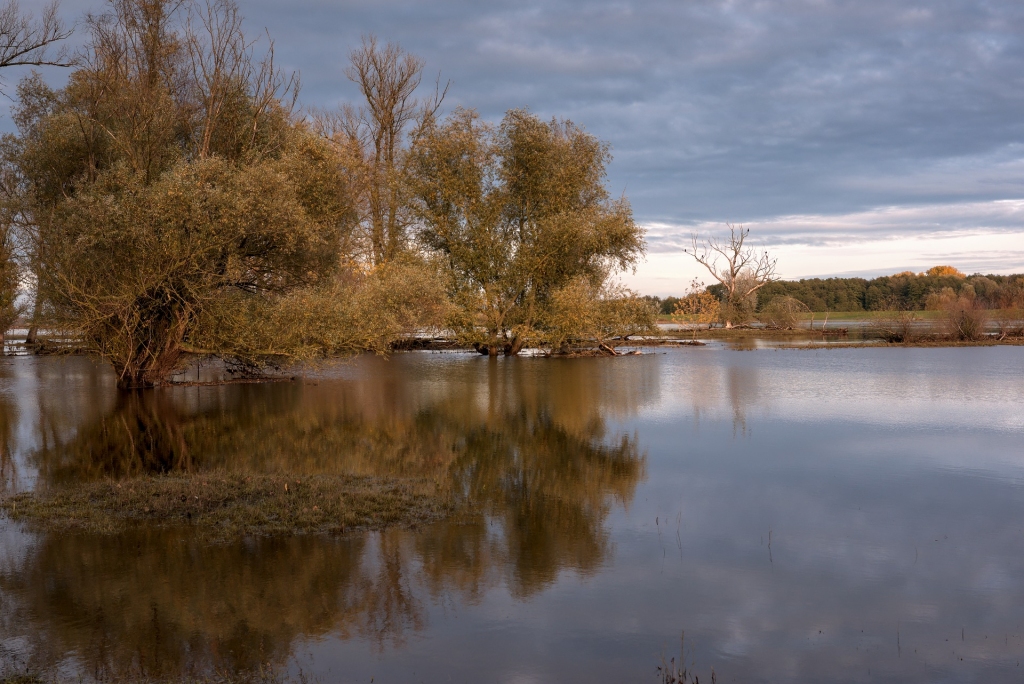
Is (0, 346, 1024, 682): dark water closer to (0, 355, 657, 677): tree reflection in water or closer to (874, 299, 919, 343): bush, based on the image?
(0, 355, 657, 677): tree reflection in water

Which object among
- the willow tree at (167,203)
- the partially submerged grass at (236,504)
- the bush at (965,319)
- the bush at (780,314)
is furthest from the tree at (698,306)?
the partially submerged grass at (236,504)

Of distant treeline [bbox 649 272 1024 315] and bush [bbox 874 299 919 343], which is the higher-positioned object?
distant treeline [bbox 649 272 1024 315]

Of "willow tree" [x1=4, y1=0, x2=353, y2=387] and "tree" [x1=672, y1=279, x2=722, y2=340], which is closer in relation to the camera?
"willow tree" [x1=4, y1=0, x2=353, y2=387]

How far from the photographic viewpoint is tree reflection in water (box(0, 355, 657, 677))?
7.22 meters

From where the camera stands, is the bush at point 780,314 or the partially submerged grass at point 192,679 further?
the bush at point 780,314

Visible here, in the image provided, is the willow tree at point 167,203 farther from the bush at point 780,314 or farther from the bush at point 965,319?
the bush at point 780,314

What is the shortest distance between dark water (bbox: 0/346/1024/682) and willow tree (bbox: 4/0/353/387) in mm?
6289

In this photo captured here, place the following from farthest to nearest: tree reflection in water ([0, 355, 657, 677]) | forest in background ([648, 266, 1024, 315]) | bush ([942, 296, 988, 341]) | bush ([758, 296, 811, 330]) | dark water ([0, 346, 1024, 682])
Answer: forest in background ([648, 266, 1024, 315]) → bush ([758, 296, 811, 330]) → bush ([942, 296, 988, 341]) → tree reflection in water ([0, 355, 657, 677]) → dark water ([0, 346, 1024, 682])

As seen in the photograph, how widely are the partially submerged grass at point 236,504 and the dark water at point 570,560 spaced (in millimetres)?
525

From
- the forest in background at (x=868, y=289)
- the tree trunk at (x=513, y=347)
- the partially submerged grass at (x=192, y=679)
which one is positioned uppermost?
the forest in background at (x=868, y=289)

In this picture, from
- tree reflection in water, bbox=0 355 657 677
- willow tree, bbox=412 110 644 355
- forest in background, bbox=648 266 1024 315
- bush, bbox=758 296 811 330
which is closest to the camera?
tree reflection in water, bbox=0 355 657 677

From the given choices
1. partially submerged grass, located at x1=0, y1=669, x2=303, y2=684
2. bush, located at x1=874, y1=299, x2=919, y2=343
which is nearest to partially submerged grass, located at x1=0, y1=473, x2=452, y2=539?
partially submerged grass, located at x1=0, y1=669, x2=303, y2=684

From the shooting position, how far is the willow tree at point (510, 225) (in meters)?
43.5

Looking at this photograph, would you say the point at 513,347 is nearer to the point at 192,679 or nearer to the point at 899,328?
the point at 899,328
